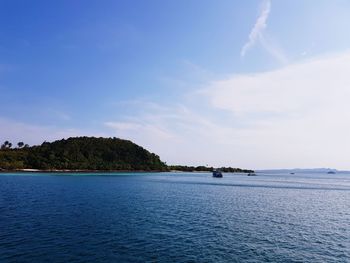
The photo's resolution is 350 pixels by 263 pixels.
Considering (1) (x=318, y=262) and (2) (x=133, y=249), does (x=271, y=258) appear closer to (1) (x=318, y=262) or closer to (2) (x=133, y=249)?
(1) (x=318, y=262)

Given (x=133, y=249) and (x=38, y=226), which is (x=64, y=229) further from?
(x=133, y=249)

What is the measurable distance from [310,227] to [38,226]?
44.5m

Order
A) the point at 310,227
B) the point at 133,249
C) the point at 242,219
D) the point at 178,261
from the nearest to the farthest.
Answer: the point at 178,261 < the point at 133,249 < the point at 310,227 < the point at 242,219

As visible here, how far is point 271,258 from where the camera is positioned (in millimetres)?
32938

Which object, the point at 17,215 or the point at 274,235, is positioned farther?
the point at 17,215

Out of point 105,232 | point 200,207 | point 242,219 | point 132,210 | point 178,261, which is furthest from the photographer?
point 200,207

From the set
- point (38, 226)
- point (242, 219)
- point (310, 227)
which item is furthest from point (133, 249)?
point (310, 227)

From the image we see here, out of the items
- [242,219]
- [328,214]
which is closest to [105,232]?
[242,219]

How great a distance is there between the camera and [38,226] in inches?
1790

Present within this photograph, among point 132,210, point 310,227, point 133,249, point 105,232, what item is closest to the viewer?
point 133,249

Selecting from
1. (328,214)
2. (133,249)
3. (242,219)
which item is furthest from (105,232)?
(328,214)

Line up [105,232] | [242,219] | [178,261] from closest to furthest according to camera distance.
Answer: [178,261] < [105,232] < [242,219]

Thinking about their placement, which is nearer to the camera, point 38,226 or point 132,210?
point 38,226

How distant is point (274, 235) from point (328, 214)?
100ft
